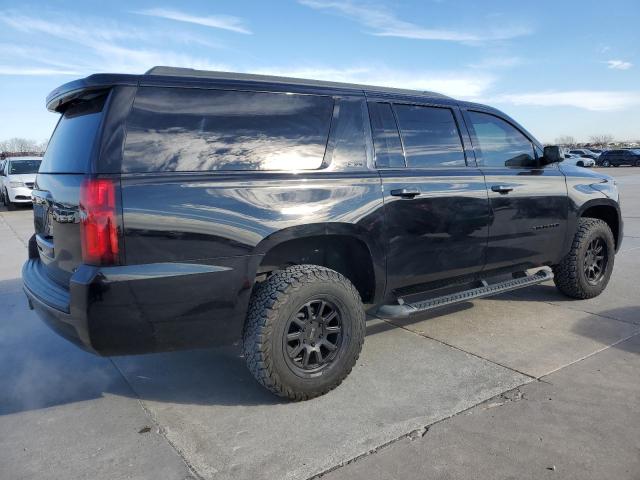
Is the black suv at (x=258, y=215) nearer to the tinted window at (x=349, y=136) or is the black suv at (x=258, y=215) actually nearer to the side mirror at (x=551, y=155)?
the tinted window at (x=349, y=136)

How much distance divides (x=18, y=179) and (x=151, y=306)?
1506 centimetres

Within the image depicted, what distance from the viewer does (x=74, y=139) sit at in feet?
9.72

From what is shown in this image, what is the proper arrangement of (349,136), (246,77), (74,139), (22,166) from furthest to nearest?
(22,166) → (349,136) → (246,77) → (74,139)

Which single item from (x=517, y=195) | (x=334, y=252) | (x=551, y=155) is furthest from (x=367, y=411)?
(x=551, y=155)

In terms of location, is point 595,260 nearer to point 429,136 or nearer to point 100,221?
point 429,136

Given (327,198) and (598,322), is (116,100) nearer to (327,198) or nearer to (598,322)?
(327,198)

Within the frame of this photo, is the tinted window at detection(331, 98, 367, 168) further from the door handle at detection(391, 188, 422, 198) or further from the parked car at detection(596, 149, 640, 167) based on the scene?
the parked car at detection(596, 149, 640, 167)

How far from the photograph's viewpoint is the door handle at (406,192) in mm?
3430

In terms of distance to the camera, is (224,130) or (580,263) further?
(580,263)

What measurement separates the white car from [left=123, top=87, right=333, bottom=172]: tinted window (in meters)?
14.0

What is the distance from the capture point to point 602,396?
311 centimetres

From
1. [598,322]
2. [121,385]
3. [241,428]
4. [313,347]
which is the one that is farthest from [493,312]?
[121,385]

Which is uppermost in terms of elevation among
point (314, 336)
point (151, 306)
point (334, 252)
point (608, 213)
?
point (608, 213)

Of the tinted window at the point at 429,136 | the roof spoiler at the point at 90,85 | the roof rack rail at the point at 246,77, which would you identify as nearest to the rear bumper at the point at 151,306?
the roof spoiler at the point at 90,85
